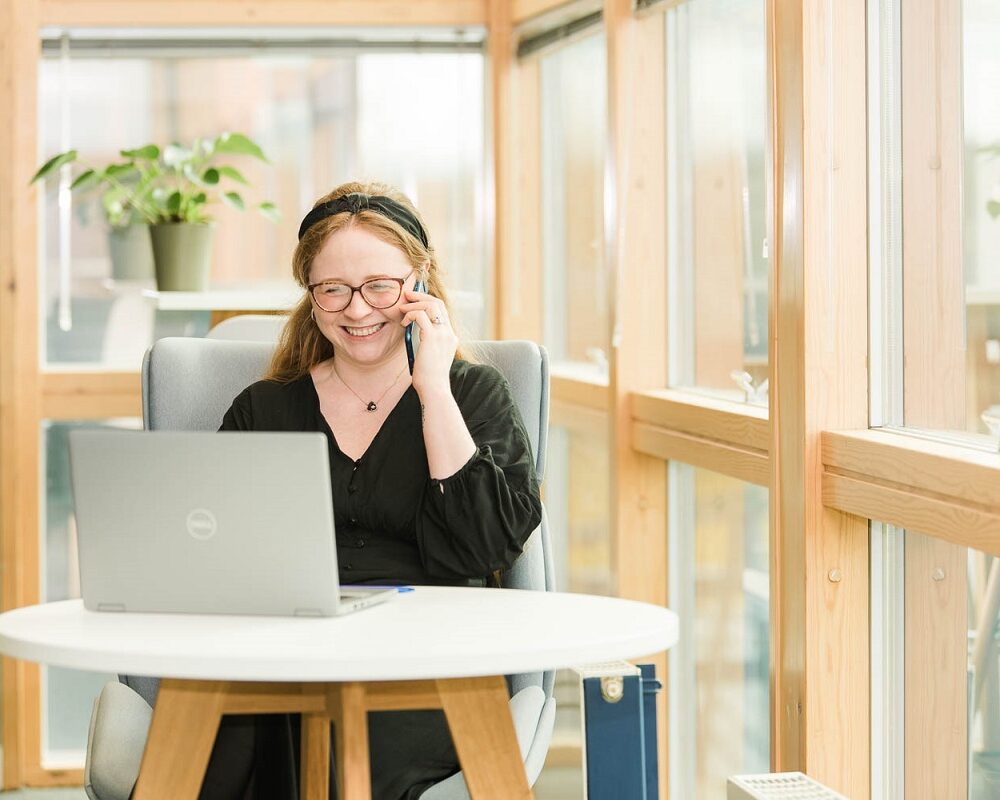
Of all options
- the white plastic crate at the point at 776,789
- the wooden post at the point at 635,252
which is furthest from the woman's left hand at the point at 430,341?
the wooden post at the point at 635,252

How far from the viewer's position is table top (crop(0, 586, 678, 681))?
4.17ft

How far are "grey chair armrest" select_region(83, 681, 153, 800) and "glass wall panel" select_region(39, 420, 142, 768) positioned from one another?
81.9 inches

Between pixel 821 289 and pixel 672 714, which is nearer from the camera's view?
pixel 821 289

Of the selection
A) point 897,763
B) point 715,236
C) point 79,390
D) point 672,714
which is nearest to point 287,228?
point 79,390

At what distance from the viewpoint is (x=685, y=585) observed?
303cm

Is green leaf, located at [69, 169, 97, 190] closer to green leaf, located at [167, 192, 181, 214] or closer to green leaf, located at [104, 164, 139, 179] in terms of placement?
green leaf, located at [104, 164, 139, 179]

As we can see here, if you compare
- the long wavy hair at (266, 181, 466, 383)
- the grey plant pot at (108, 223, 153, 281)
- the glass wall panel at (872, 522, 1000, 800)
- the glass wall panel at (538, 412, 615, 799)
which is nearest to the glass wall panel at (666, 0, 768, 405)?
the glass wall panel at (538, 412, 615, 799)

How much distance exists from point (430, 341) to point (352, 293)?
0.44 ft

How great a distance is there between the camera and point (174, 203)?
10.7 ft

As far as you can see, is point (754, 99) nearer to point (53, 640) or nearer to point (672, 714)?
point (672, 714)

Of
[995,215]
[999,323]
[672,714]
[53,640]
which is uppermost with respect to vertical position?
[995,215]

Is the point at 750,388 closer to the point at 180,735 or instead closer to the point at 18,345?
the point at 180,735

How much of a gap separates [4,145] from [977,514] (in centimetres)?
277

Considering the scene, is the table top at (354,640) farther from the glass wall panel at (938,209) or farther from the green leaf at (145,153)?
the green leaf at (145,153)
